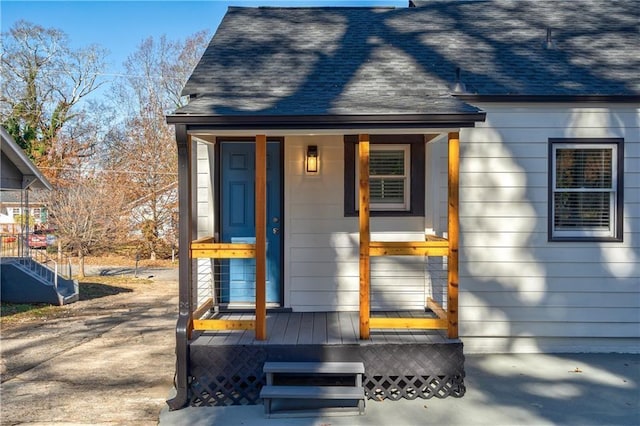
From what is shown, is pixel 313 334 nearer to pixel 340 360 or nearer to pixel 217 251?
pixel 340 360

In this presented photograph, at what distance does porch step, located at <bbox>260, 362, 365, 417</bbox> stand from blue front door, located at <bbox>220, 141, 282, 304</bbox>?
1.64 meters

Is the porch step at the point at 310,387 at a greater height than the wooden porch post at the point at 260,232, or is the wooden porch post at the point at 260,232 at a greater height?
the wooden porch post at the point at 260,232

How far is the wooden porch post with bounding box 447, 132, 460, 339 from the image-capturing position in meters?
4.21

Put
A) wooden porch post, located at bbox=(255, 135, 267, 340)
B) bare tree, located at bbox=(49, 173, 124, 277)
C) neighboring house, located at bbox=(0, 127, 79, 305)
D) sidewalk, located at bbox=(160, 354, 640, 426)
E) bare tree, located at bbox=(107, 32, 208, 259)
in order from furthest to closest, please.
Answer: bare tree, located at bbox=(107, 32, 208, 259) < bare tree, located at bbox=(49, 173, 124, 277) < neighboring house, located at bbox=(0, 127, 79, 305) < wooden porch post, located at bbox=(255, 135, 267, 340) < sidewalk, located at bbox=(160, 354, 640, 426)

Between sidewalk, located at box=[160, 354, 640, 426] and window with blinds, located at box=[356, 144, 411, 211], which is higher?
window with blinds, located at box=[356, 144, 411, 211]

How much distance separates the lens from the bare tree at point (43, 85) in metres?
19.8

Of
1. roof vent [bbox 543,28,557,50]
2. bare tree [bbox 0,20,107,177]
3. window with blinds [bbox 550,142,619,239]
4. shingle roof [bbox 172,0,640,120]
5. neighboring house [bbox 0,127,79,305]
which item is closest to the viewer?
shingle roof [bbox 172,0,640,120]

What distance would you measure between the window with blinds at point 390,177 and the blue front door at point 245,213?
1.11 metres

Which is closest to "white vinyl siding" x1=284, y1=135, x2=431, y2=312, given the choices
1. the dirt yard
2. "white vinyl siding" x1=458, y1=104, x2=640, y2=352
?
"white vinyl siding" x1=458, y1=104, x2=640, y2=352

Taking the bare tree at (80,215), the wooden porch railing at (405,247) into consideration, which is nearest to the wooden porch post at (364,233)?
the wooden porch railing at (405,247)

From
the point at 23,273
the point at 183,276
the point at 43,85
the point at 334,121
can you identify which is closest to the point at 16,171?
the point at 23,273

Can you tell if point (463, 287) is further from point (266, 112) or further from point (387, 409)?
point (266, 112)

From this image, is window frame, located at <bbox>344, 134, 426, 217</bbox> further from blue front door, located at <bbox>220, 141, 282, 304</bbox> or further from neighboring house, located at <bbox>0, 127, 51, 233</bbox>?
neighboring house, located at <bbox>0, 127, 51, 233</bbox>

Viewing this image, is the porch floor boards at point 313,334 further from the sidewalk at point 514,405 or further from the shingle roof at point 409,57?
the shingle roof at point 409,57
